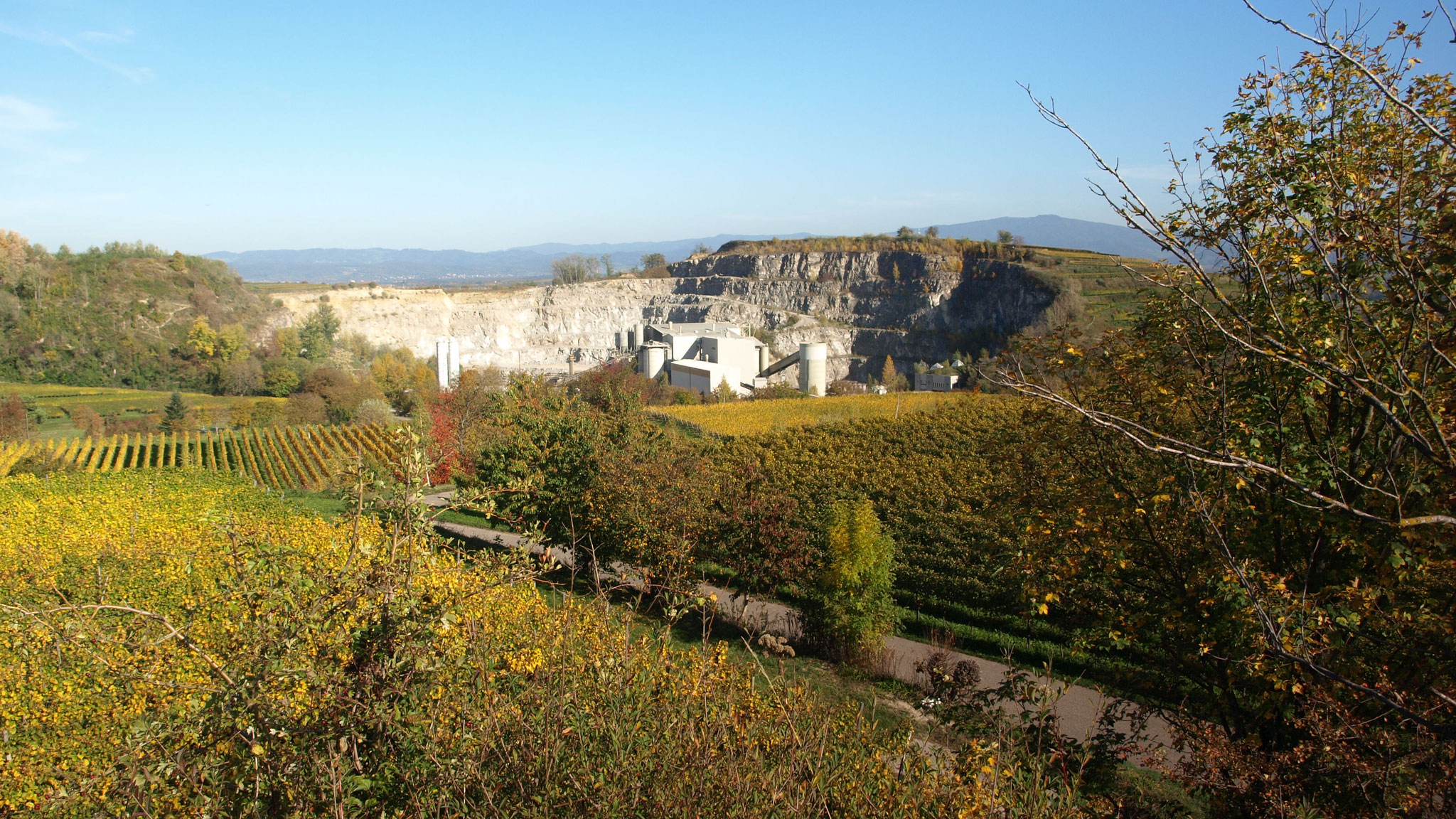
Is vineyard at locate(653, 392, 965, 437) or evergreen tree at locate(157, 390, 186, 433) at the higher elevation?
vineyard at locate(653, 392, 965, 437)

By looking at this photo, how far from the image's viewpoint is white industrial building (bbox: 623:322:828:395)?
51.7 m

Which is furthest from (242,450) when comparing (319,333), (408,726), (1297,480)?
(319,333)

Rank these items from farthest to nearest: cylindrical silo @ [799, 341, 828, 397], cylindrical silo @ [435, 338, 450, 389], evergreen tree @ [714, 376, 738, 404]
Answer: cylindrical silo @ [435, 338, 450, 389] < cylindrical silo @ [799, 341, 828, 397] < evergreen tree @ [714, 376, 738, 404]

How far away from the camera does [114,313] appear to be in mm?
63812

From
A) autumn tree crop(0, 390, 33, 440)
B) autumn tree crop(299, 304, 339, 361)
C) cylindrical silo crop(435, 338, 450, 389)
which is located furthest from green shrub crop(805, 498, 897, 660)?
autumn tree crop(299, 304, 339, 361)

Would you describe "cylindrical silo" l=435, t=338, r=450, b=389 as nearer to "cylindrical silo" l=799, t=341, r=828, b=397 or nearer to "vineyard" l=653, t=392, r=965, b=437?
"cylindrical silo" l=799, t=341, r=828, b=397

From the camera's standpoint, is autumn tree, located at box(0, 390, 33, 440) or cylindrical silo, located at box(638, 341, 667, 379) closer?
autumn tree, located at box(0, 390, 33, 440)

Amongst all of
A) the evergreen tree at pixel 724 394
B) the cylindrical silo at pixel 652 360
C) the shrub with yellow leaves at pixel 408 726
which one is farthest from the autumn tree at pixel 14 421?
the shrub with yellow leaves at pixel 408 726

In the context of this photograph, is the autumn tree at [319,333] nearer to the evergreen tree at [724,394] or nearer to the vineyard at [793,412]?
the evergreen tree at [724,394]

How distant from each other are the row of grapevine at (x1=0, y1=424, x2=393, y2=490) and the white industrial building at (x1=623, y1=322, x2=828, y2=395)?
20.9 m

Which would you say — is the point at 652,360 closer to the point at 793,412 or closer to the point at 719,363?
the point at 719,363

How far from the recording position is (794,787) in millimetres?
3410

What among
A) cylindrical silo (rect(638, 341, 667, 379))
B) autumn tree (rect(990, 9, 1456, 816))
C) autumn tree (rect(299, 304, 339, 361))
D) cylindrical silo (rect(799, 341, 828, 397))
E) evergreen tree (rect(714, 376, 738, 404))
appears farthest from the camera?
autumn tree (rect(299, 304, 339, 361))

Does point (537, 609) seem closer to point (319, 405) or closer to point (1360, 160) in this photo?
point (1360, 160)
